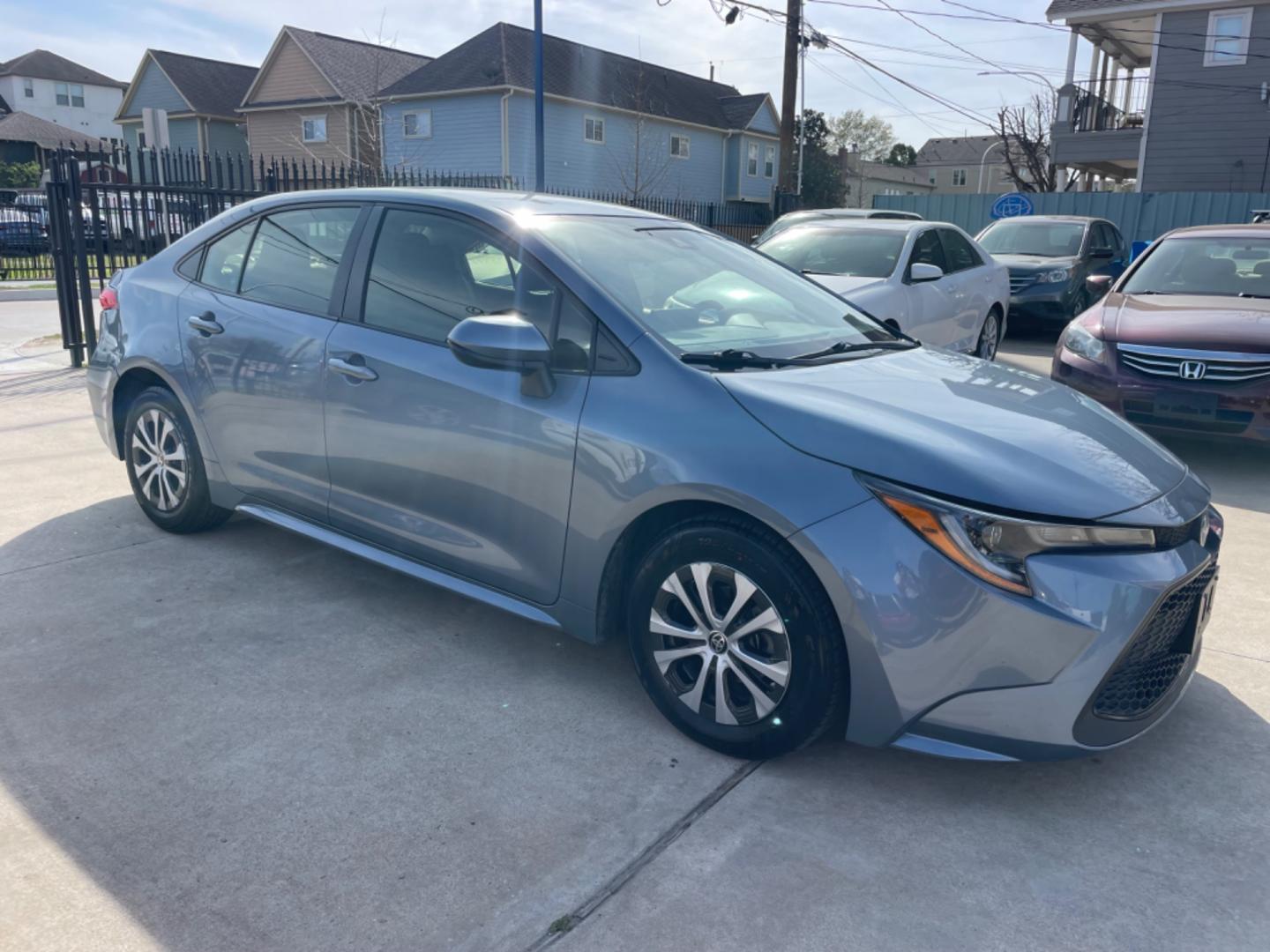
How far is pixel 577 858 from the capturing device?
103 inches

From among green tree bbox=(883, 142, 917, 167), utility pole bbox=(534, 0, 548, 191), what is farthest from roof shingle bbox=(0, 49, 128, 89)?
utility pole bbox=(534, 0, 548, 191)

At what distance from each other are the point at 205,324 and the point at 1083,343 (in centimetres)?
546

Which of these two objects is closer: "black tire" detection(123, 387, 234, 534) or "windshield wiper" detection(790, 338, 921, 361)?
"windshield wiper" detection(790, 338, 921, 361)

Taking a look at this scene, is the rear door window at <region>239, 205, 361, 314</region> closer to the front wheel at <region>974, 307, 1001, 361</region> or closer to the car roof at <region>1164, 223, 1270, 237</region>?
the car roof at <region>1164, 223, 1270, 237</region>

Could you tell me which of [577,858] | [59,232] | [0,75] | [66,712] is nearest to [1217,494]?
[577,858]

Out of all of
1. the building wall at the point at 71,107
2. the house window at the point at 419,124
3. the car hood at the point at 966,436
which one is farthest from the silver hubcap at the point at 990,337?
the building wall at the point at 71,107

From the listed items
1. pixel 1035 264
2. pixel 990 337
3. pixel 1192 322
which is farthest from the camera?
pixel 1035 264

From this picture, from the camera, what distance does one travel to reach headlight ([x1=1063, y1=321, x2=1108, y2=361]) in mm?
6746

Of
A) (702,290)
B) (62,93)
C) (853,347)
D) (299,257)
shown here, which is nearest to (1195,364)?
(853,347)

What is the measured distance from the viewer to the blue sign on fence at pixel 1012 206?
19203 millimetres

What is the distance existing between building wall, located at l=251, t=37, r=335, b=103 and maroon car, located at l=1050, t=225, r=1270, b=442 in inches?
1277

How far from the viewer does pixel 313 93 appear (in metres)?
35.3

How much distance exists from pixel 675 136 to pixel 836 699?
121ft

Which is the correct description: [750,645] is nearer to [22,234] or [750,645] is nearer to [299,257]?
[299,257]
